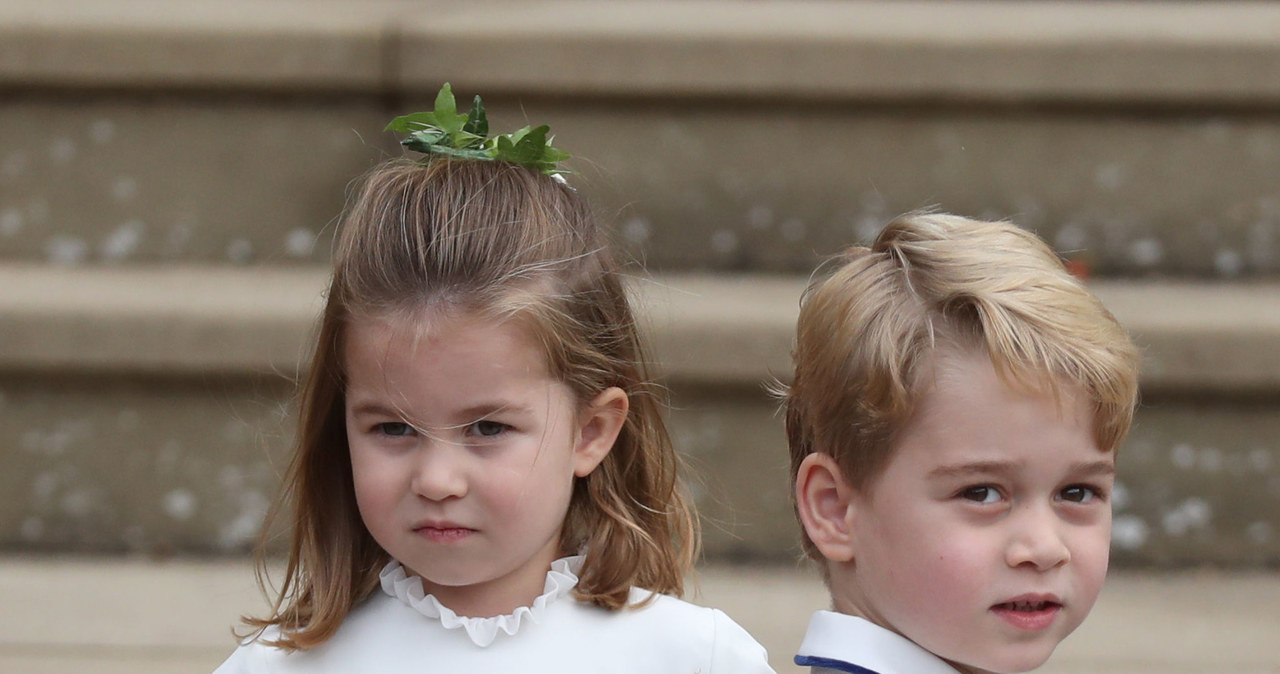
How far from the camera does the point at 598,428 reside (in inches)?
74.7

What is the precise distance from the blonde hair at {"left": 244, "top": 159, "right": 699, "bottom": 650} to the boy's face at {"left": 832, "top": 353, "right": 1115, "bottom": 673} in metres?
0.42

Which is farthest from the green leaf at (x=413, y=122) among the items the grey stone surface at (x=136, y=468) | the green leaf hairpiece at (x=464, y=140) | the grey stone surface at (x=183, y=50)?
the grey stone surface at (x=183, y=50)

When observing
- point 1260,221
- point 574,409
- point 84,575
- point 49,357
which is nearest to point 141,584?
point 84,575

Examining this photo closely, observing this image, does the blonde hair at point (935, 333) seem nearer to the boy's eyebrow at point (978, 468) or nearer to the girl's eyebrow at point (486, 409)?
the boy's eyebrow at point (978, 468)

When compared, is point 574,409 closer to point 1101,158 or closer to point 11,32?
point 1101,158

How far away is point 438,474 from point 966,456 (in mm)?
555

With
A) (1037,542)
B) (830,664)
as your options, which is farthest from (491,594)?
(1037,542)

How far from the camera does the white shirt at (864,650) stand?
163 cm

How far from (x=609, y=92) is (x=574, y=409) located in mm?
1713

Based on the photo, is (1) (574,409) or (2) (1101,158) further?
(2) (1101,158)

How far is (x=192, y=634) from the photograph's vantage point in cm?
293

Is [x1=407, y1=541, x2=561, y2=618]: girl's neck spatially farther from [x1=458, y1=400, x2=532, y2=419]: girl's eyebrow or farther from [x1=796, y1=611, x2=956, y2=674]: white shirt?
[x1=796, y1=611, x2=956, y2=674]: white shirt

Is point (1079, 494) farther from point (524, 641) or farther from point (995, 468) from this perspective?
point (524, 641)

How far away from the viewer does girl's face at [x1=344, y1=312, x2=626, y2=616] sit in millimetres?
1713
